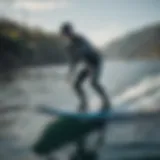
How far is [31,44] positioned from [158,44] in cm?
54

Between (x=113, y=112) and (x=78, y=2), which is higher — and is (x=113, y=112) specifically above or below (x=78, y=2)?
below

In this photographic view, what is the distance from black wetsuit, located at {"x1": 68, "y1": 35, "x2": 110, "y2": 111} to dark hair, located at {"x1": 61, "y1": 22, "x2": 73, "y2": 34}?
36mm

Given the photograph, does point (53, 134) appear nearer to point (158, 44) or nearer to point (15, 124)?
point (15, 124)

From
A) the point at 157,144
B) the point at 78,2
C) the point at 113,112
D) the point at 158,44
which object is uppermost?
the point at 78,2

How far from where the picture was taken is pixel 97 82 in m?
1.41

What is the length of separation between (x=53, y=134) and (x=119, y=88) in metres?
0.34

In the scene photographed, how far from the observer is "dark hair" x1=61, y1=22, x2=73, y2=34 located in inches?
55.2

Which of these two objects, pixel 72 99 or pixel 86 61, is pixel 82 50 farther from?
pixel 72 99

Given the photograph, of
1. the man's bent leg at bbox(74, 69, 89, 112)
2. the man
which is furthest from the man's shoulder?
the man's bent leg at bbox(74, 69, 89, 112)

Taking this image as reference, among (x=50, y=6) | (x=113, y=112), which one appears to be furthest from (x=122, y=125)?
(x=50, y=6)

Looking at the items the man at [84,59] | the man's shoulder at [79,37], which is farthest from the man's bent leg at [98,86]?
the man's shoulder at [79,37]

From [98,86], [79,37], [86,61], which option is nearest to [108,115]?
[98,86]

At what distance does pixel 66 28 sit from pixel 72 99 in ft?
0.98

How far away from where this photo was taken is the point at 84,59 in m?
1.40
